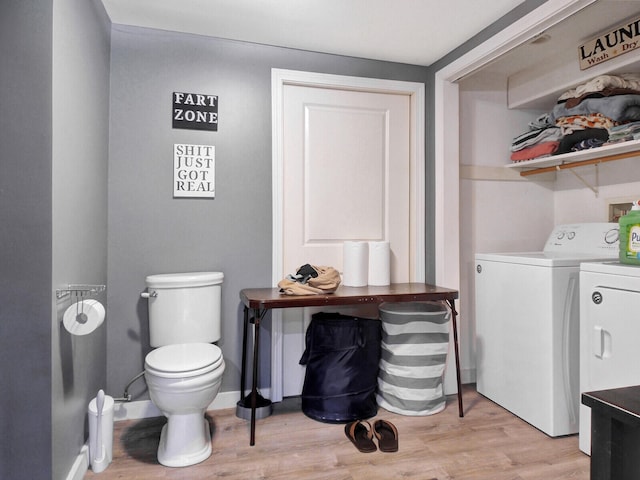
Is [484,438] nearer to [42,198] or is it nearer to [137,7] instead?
[42,198]

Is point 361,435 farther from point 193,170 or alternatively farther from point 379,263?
point 193,170

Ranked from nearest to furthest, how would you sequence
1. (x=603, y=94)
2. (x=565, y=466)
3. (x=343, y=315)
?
1. (x=565, y=466)
2. (x=603, y=94)
3. (x=343, y=315)

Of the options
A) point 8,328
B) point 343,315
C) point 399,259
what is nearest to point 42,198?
point 8,328

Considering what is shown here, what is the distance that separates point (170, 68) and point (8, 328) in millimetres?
1605

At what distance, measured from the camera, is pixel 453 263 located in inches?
102

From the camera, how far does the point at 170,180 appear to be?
2.31m

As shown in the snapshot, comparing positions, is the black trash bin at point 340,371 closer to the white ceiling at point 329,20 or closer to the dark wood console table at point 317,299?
the dark wood console table at point 317,299

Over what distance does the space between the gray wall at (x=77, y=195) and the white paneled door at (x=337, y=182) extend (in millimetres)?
947

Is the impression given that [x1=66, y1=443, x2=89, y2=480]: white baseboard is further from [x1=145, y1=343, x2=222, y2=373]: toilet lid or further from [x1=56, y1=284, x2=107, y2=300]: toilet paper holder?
[x1=56, y1=284, x2=107, y2=300]: toilet paper holder

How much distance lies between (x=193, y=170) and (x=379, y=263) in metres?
1.24

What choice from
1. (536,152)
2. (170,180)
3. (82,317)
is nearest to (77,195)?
(82,317)

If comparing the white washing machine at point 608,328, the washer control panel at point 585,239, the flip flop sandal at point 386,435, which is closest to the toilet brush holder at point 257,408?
the flip flop sandal at point 386,435

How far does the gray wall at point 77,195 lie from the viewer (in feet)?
4.68

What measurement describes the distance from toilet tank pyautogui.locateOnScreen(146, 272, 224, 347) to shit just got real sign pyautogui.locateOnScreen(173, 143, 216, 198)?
0.50 meters
